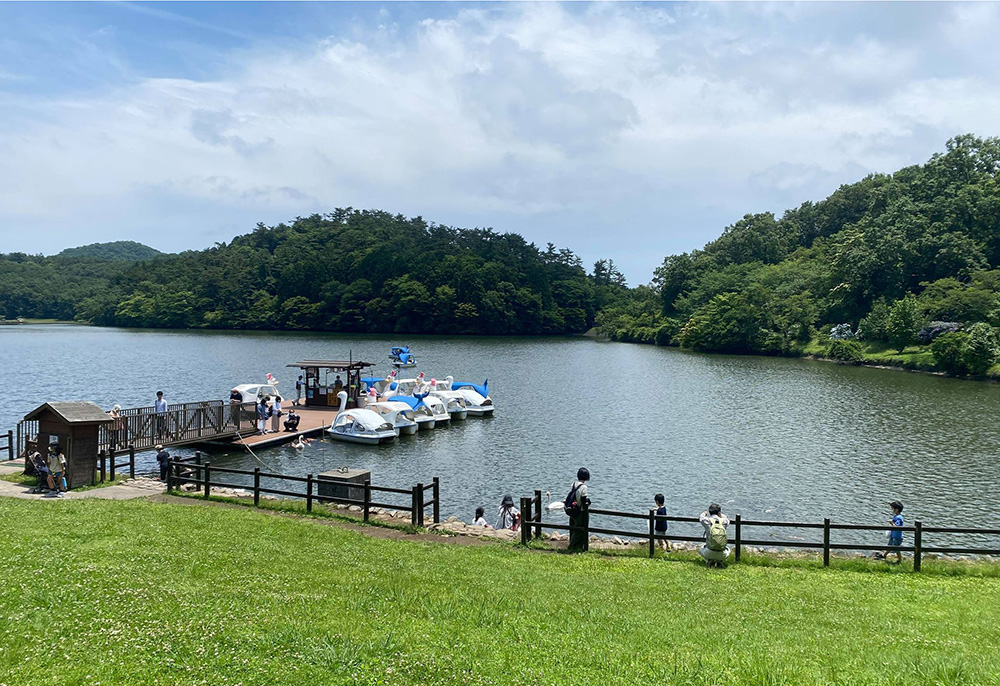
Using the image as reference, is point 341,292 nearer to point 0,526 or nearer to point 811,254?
point 811,254

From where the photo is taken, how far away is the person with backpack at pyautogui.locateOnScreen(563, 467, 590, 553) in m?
15.1

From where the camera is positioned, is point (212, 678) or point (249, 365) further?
point (249, 365)

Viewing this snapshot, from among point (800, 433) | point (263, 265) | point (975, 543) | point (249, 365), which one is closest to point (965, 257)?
point (800, 433)

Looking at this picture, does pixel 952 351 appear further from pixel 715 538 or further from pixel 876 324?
pixel 715 538

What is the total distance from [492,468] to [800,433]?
18.7 m

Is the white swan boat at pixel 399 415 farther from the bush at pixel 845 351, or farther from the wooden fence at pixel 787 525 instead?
the bush at pixel 845 351

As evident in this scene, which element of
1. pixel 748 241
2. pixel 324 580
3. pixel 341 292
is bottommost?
pixel 324 580

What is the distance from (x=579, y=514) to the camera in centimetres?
1525

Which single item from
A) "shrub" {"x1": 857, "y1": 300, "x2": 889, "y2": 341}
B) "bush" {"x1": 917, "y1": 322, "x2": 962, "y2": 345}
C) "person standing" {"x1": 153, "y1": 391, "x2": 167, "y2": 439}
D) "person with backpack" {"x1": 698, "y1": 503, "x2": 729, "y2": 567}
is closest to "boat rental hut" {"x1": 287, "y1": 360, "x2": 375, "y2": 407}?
"person standing" {"x1": 153, "y1": 391, "x2": 167, "y2": 439}

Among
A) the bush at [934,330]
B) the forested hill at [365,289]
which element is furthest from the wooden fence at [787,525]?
the forested hill at [365,289]

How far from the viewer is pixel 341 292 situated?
140m

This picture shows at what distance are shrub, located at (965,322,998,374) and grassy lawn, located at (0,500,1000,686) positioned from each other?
5808 centimetres

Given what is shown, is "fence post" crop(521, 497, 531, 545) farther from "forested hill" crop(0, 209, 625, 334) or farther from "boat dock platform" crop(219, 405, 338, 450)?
"forested hill" crop(0, 209, 625, 334)

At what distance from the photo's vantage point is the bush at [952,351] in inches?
2461
